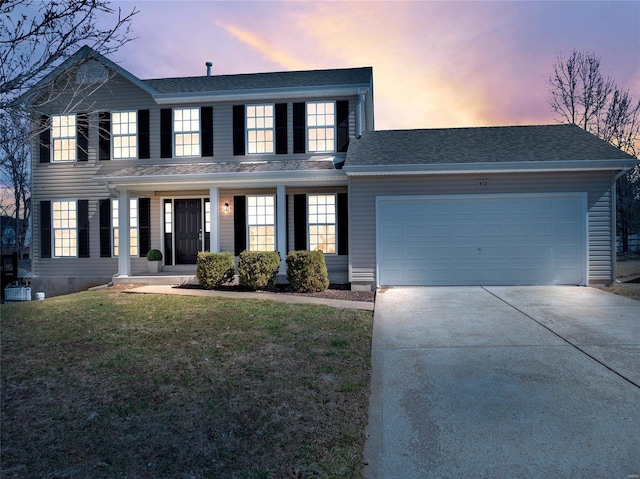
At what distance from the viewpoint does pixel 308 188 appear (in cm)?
1170

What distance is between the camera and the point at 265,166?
11523 mm

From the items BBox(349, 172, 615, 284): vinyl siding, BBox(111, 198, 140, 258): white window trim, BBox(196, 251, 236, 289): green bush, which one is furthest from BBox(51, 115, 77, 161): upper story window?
BBox(349, 172, 615, 284): vinyl siding

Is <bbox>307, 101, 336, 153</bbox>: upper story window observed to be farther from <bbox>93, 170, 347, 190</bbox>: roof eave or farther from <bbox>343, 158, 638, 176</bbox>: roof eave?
<bbox>343, 158, 638, 176</bbox>: roof eave

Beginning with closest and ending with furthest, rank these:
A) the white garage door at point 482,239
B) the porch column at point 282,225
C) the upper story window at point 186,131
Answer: the white garage door at point 482,239
the porch column at point 282,225
the upper story window at point 186,131

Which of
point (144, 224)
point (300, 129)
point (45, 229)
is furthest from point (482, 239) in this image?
point (45, 229)

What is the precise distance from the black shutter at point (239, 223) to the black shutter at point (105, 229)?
4.14 m

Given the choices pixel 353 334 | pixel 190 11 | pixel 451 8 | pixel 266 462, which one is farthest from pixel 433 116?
pixel 266 462

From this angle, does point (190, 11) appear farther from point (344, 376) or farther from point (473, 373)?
point (473, 373)

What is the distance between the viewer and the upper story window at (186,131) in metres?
12.4

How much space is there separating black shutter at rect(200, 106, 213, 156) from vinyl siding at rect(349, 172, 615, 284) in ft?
16.9

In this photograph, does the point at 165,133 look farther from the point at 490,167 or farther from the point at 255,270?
the point at 490,167

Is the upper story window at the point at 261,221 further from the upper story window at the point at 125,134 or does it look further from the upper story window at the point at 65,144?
the upper story window at the point at 65,144

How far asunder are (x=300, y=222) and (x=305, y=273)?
104 inches

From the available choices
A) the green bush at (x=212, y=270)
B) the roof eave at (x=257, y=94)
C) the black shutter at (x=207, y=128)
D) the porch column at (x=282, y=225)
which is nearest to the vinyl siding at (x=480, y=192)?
the porch column at (x=282, y=225)
